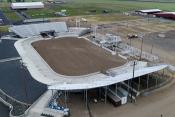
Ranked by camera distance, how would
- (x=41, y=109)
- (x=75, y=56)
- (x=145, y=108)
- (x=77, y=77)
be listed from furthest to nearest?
(x=75, y=56), (x=77, y=77), (x=145, y=108), (x=41, y=109)

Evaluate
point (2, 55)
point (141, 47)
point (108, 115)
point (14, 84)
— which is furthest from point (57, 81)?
point (141, 47)

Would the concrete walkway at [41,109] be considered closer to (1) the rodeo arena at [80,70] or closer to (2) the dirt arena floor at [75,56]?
(1) the rodeo arena at [80,70]

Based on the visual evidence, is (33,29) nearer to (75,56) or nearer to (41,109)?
(75,56)

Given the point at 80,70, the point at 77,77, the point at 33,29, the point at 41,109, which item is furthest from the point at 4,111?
the point at 33,29

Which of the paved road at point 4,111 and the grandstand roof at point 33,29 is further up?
the grandstand roof at point 33,29

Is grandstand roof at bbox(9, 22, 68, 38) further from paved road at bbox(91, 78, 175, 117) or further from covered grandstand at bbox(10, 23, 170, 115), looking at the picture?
paved road at bbox(91, 78, 175, 117)

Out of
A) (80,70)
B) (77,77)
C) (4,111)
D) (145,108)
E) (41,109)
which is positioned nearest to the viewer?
(41,109)

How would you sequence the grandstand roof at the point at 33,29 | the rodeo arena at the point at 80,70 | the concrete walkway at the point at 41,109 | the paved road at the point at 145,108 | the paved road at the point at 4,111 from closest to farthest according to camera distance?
the concrete walkway at the point at 41,109
the paved road at the point at 145,108
the paved road at the point at 4,111
the rodeo arena at the point at 80,70
the grandstand roof at the point at 33,29

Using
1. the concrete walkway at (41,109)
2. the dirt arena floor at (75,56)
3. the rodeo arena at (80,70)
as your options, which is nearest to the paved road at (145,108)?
the rodeo arena at (80,70)

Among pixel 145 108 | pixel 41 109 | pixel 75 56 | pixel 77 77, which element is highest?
pixel 75 56

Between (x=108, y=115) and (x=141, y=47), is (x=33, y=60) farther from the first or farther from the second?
(x=141, y=47)
